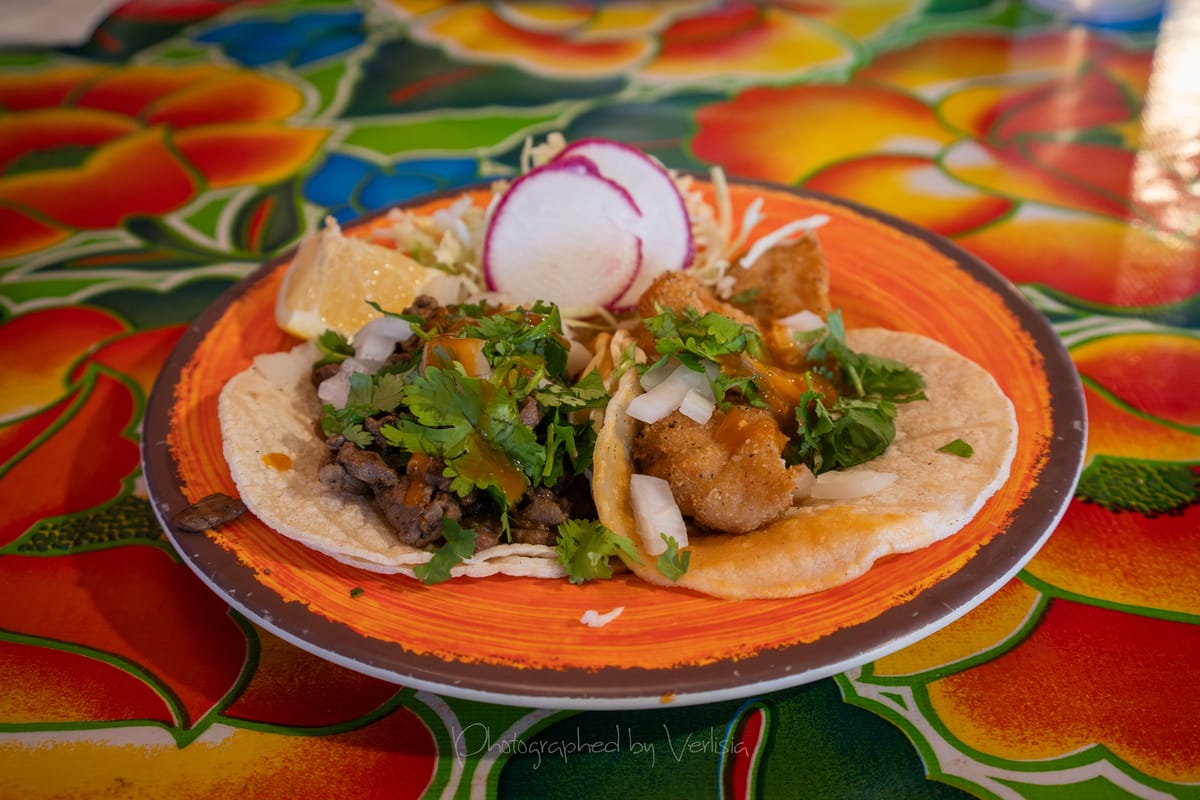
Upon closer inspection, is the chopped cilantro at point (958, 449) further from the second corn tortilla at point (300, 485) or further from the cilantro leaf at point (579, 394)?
the second corn tortilla at point (300, 485)

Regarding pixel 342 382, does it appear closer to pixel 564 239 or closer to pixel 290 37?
pixel 564 239

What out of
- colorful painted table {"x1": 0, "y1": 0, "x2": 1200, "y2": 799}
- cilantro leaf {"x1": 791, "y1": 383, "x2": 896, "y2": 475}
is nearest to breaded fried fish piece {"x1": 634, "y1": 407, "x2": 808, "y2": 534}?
cilantro leaf {"x1": 791, "y1": 383, "x2": 896, "y2": 475}

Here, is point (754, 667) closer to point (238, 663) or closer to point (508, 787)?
point (508, 787)

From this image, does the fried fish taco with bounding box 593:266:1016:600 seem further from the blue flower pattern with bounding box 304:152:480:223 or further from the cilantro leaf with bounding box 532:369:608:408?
the blue flower pattern with bounding box 304:152:480:223

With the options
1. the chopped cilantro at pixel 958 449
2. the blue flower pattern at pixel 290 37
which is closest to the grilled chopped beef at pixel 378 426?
the chopped cilantro at pixel 958 449

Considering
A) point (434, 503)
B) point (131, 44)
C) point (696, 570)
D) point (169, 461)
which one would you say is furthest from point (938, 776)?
point (131, 44)

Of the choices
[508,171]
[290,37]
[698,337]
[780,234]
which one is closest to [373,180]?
[508,171]
